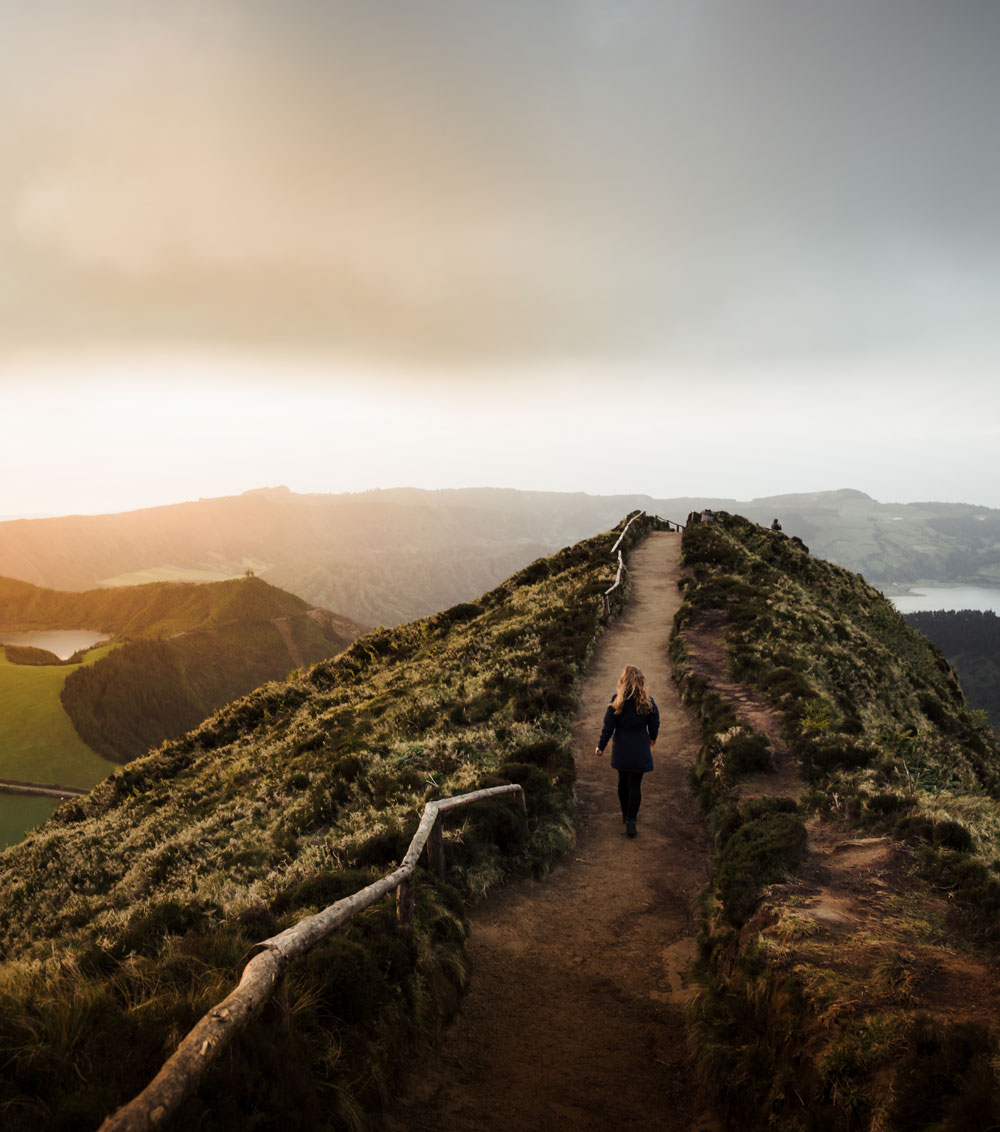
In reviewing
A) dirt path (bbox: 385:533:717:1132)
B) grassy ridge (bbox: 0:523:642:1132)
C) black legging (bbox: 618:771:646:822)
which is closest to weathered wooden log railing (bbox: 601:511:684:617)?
grassy ridge (bbox: 0:523:642:1132)

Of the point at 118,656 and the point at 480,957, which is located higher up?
the point at 480,957

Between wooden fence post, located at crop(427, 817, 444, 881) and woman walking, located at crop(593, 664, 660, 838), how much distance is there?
11.4ft

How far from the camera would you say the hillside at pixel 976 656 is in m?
152

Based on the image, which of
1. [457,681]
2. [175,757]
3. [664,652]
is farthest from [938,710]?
[175,757]

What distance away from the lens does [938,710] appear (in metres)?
25.5

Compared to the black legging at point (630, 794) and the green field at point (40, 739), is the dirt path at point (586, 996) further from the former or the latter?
the green field at point (40, 739)

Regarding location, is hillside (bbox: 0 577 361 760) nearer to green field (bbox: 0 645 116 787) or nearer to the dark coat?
green field (bbox: 0 645 116 787)

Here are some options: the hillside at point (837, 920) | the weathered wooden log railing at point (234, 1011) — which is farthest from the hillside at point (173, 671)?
the weathered wooden log railing at point (234, 1011)

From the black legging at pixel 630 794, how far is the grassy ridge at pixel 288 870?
112cm

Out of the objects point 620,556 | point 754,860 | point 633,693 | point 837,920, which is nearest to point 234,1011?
point 837,920

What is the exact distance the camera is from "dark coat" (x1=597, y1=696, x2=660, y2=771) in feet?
36.1

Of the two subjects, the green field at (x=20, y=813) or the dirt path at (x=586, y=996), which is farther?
the green field at (x=20, y=813)

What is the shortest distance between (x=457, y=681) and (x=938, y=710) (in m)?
19.5

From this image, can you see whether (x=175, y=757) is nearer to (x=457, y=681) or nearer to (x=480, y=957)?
(x=457, y=681)
